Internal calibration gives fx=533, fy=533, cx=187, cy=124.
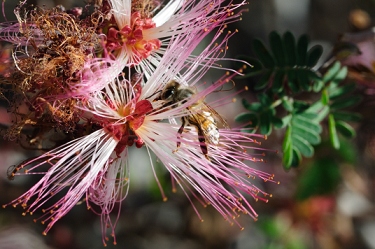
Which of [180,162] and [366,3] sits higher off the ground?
[180,162]

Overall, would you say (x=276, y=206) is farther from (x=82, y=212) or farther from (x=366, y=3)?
(x=366, y=3)

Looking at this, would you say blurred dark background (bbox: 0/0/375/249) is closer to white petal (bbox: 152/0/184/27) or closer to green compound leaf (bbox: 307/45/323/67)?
green compound leaf (bbox: 307/45/323/67)

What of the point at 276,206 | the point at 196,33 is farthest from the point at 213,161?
the point at 276,206

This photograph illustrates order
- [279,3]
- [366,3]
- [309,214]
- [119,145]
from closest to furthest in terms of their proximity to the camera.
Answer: [119,145], [309,214], [366,3], [279,3]

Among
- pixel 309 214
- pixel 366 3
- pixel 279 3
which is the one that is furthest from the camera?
pixel 279 3

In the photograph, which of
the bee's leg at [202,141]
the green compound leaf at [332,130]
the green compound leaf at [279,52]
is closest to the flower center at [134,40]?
the bee's leg at [202,141]

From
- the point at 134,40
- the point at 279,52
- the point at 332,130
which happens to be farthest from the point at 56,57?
the point at 332,130
